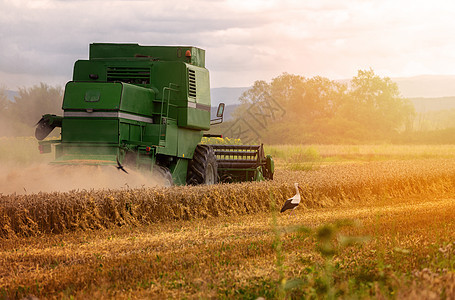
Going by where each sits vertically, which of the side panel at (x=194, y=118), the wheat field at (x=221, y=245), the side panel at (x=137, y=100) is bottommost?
the wheat field at (x=221, y=245)

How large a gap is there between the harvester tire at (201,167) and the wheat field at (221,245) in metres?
1.52

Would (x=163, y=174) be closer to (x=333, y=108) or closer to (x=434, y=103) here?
(x=333, y=108)

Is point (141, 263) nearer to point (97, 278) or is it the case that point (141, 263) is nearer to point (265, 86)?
point (97, 278)

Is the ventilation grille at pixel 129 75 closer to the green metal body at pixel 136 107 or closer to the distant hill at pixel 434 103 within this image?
the green metal body at pixel 136 107

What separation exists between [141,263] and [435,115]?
11275cm

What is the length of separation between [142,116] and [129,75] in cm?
135

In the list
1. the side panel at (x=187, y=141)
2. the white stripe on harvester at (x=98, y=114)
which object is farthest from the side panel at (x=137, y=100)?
the side panel at (x=187, y=141)

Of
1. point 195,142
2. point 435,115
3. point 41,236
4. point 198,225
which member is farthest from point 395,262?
point 435,115

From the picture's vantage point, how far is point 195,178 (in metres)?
13.2

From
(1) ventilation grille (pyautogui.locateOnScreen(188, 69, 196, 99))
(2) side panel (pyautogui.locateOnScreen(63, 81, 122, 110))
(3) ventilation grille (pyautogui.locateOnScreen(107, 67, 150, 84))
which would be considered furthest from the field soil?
(3) ventilation grille (pyautogui.locateOnScreen(107, 67, 150, 84))

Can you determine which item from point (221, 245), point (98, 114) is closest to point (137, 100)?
point (98, 114)

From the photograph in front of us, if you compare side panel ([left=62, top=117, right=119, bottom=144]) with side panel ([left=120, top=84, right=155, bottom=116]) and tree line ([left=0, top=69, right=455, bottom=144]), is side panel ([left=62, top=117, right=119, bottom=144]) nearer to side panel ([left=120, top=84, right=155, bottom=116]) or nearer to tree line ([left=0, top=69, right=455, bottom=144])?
side panel ([left=120, top=84, right=155, bottom=116])

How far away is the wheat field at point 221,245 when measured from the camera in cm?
528

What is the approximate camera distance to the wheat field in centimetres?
528
